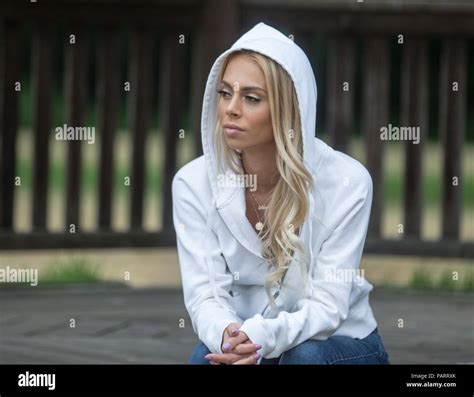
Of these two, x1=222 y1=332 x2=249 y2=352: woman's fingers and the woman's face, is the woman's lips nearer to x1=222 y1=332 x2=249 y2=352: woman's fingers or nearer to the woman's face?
the woman's face

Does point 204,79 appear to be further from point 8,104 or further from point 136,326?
point 136,326

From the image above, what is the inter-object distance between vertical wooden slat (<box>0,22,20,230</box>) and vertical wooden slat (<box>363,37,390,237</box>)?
169 cm

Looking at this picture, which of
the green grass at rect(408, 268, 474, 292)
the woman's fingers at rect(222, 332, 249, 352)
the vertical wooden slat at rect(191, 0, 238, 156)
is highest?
the vertical wooden slat at rect(191, 0, 238, 156)

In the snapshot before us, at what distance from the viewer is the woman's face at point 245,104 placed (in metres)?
3.50

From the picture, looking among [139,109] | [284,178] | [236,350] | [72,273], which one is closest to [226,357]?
[236,350]

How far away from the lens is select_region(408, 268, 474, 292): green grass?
247 inches

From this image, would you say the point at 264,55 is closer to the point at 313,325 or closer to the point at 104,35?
the point at 313,325

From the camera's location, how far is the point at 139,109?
251 inches

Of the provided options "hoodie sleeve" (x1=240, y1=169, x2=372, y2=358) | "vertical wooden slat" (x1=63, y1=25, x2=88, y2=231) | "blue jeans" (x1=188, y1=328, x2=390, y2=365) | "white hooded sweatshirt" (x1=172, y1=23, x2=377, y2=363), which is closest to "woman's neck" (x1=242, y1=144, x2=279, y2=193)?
"white hooded sweatshirt" (x1=172, y1=23, x2=377, y2=363)

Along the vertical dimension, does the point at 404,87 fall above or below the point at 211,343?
above

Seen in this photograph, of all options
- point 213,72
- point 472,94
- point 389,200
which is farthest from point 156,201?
point 213,72

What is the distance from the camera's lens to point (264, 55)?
3473mm

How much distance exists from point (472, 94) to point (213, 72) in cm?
1192

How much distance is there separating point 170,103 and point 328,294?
9.94ft
